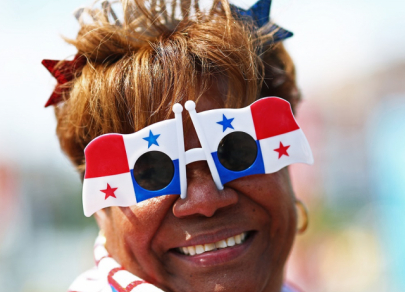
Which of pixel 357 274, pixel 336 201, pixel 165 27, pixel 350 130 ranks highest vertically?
pixel 165 27


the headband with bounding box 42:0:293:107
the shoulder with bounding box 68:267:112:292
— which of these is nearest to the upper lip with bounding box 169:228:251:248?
the shoulder with bounding box 68:267:112:292

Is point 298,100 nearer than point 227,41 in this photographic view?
No

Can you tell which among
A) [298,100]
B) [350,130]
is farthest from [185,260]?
[350,130]

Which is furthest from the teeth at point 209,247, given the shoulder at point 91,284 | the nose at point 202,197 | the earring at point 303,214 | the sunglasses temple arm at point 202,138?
the earring at point 303,214

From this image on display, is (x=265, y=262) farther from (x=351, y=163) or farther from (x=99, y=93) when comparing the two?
(x=351, y=163)

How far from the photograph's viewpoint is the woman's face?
4.06 ft

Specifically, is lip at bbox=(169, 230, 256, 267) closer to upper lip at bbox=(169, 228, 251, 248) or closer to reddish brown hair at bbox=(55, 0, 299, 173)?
upper lip at bbox=(169, 228, 251, 248)

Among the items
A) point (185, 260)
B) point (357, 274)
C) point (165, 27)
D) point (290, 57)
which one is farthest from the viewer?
point (357, 274)

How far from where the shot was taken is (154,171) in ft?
3.97

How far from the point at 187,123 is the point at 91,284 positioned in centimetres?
71

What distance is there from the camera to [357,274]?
4.60 m

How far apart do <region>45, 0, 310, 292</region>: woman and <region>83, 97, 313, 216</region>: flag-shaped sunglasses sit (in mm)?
60

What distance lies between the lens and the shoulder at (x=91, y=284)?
1.40m

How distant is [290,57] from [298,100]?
238mm
